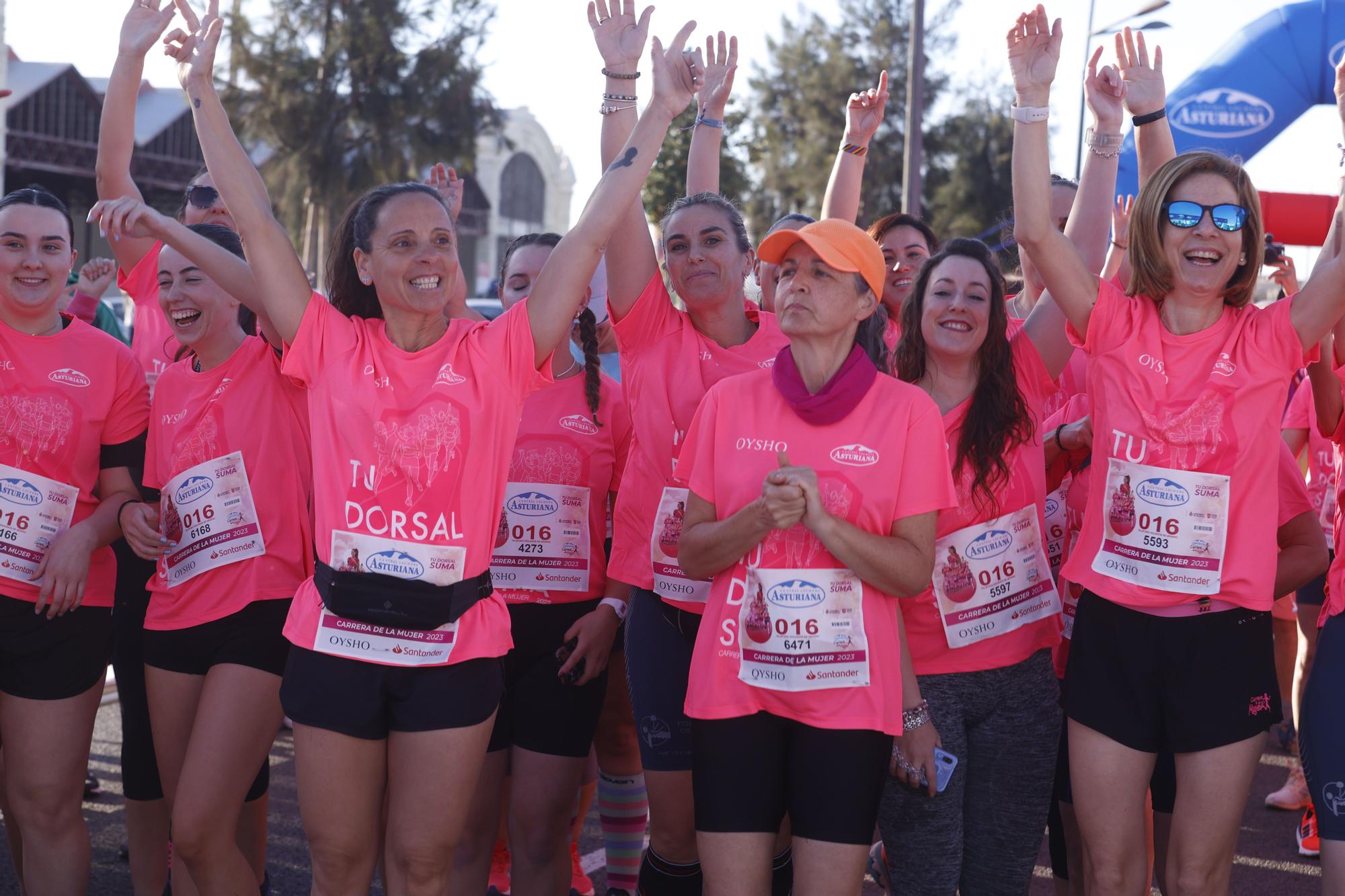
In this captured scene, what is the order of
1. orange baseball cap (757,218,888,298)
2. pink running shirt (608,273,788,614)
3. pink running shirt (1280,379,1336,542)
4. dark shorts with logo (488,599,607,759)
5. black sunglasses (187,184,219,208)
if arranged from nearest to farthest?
orange baseball cap (757,218,888,298), pink running shirt (608,273,788,614), dark shorts with logo (488,599,607,759), black sunglasses (187,184,219,208), pink running shirt (1280,379,1336,542)

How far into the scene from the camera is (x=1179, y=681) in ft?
9.97

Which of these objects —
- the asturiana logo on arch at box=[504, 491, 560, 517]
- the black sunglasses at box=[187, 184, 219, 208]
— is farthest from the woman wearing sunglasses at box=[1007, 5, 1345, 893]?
the black sunglasses at box=[187, 184, 219, 208]

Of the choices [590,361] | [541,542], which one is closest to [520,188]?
[590,361]

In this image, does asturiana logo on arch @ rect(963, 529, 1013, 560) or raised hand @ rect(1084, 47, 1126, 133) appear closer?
asturiana logo on arch @ rect(963, 529, 1013, 560)

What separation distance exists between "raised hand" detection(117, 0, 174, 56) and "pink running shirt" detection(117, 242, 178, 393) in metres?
0.89

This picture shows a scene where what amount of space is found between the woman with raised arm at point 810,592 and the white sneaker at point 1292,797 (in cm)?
337

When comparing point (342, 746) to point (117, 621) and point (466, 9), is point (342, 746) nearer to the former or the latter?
point (117, 621)

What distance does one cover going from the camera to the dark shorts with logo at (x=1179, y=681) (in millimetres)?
3018

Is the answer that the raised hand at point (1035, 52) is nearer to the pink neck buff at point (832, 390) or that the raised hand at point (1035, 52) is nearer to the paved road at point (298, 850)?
the pink neck buff at point (832, 390)

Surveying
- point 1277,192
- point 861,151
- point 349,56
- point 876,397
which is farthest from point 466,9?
point 876,397

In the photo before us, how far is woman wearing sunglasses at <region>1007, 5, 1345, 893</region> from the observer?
9.93 ft

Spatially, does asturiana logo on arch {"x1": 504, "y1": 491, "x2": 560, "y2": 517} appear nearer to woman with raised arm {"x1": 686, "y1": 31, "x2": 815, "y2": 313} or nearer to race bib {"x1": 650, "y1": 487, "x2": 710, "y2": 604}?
race bib {"x1": 650, "y1": 487, "x2": 710, "y2": 604}

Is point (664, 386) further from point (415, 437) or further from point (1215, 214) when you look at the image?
point (1215, 214)

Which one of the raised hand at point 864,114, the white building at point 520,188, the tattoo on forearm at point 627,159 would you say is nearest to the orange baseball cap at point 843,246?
the tattoo on forearm at point 627,159
